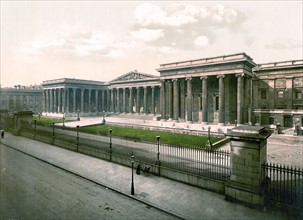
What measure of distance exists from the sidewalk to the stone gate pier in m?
0.52

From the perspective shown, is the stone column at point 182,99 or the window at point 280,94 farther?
the stone column at point 182,99

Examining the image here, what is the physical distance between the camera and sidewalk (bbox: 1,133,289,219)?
991cm

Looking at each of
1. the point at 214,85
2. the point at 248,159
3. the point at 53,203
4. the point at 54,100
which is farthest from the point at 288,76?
the point at 54,100

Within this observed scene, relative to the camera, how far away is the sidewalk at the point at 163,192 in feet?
32.5

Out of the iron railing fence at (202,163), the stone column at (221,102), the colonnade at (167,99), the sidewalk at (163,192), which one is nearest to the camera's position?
the sidewalk at (163,192)

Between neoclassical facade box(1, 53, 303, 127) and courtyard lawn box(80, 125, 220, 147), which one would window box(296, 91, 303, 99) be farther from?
courtyard lawn box(80, 125, 220, 147)

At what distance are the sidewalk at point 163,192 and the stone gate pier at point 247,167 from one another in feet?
1.72

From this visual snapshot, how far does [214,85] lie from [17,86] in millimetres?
85311

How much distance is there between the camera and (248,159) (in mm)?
10656

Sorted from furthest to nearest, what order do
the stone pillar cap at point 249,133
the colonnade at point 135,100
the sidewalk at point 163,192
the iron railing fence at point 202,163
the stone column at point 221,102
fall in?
the colonnade at point 135,100, the stone column at point 221,102, the iron railing fence at point 202,163, the stone pillar cap at point 249,133, the sidewalk at point 163,192

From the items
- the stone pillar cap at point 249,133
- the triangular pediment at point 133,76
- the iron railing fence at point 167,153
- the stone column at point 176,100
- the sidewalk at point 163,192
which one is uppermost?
the triangular pediment at point 133,76

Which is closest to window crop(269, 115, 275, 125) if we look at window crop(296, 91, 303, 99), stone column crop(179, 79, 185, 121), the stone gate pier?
window crop(296, 91, 303, 99)

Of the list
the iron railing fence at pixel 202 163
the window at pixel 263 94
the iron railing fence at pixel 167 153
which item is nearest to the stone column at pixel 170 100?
the window at pixel 263 94

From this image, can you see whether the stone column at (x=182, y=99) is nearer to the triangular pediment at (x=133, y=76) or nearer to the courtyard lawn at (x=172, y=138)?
the courtyard lawn at (x=172, y=138)
